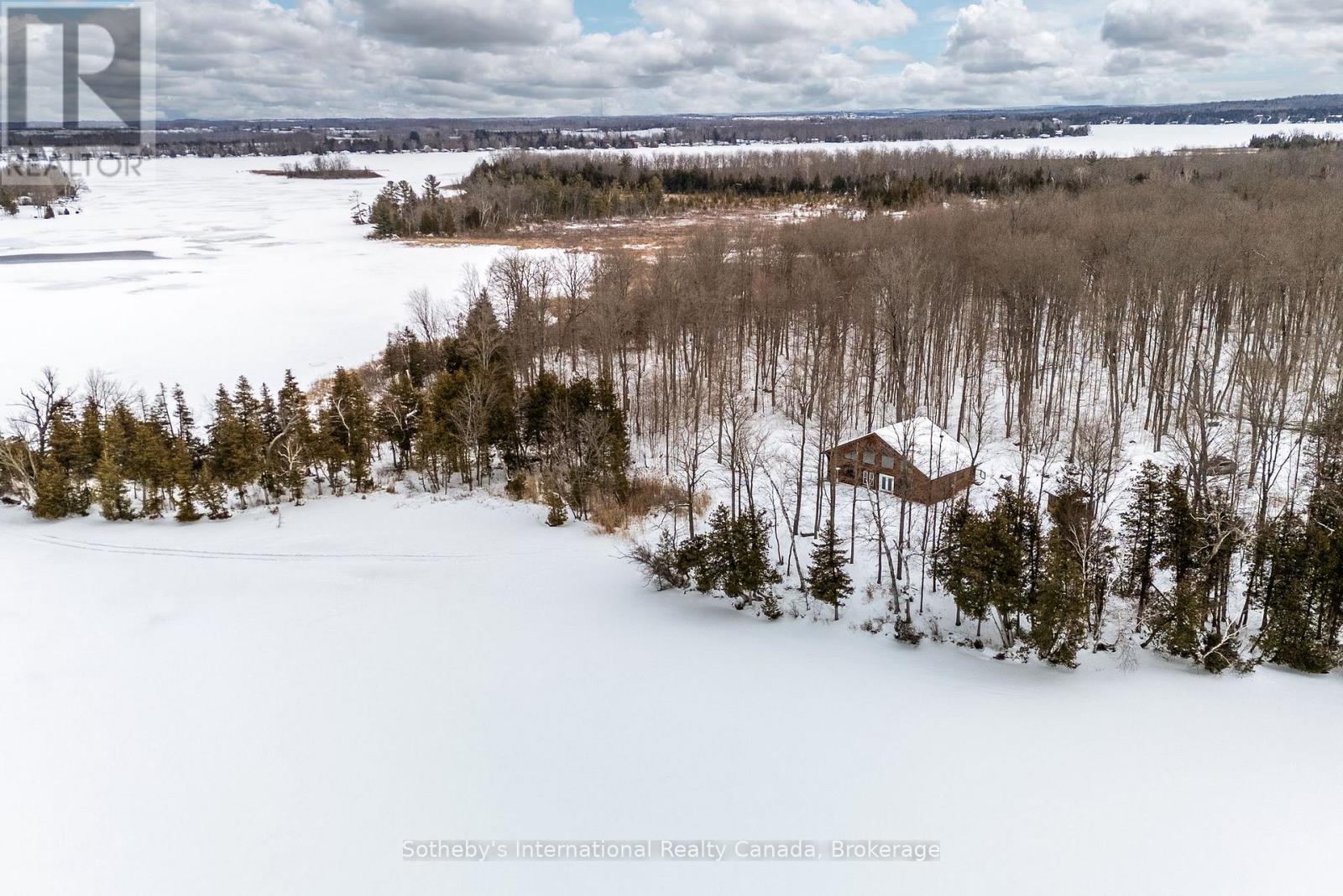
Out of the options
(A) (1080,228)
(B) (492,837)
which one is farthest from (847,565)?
(A) (1080,228)

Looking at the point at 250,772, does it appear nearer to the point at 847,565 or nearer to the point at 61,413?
the point at 847,565

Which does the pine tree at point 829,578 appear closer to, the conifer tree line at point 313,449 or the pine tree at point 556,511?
the conifer tree line at point 313,449

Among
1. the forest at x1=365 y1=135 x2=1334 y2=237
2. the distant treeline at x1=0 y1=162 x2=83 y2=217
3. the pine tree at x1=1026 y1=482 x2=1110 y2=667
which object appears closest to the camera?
the pine tree at x1=1026 y1=482 x2=1110 y2=667

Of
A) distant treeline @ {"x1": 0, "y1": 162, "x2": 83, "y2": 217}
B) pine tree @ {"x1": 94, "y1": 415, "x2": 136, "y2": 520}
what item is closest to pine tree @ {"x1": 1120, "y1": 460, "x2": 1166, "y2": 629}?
pine tree @ {"x1": 94, "y1": 415, "x2": 136, "y2": 520}

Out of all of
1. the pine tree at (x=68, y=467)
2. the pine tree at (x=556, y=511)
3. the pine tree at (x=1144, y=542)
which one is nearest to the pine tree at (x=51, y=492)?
the pine tree at (x=68, y=467)

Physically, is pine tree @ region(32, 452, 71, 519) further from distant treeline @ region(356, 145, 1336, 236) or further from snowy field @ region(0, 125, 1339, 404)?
distant treeline @ region(356, 145, 1336, 236)

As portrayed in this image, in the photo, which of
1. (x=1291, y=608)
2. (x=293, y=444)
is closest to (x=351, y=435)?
(x=293, y=444)
